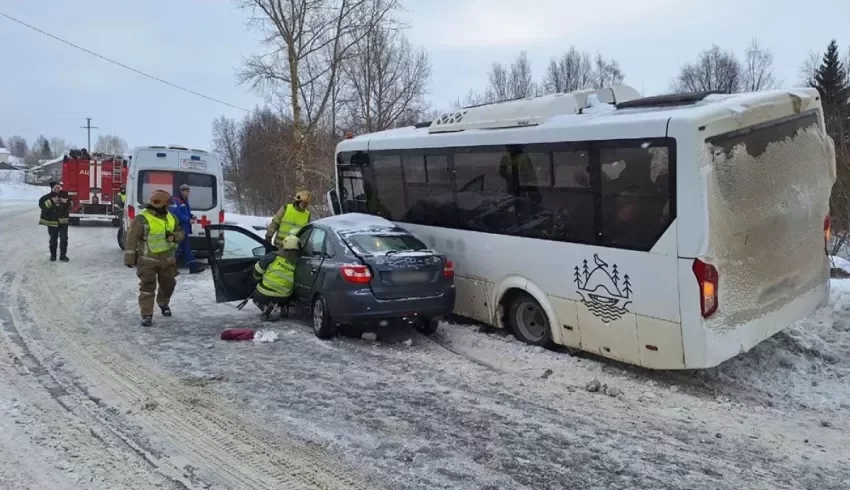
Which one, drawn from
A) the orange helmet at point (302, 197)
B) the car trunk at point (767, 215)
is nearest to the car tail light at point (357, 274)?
the orange helmet at point (302, 197)

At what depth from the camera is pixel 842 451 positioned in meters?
4.86

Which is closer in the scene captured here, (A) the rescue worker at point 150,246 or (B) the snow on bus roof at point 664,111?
(B) the snow on bus roof at point 664,111

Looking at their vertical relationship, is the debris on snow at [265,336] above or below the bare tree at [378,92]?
below

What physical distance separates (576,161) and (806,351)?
314 cm

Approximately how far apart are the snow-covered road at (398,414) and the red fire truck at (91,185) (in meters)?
18.8

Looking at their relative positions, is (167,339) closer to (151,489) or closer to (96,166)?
(151,489)

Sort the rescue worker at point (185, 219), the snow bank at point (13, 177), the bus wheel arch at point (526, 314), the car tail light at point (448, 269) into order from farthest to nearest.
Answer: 1. the snow bank at point (13, 177)
2. the rescue worker at point (185, 219)
3. the car tail light at point (448, 269)
4. the bus wheel arch at point (526, 314)

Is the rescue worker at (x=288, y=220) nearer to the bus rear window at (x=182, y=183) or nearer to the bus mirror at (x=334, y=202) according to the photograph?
the bus mirror at (x=334, y=202)

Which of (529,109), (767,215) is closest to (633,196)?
(767,215)

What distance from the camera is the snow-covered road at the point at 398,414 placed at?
14.4 feet

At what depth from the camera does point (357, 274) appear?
7.73 metres

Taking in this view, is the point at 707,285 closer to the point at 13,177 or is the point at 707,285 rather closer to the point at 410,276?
the point at 410,276

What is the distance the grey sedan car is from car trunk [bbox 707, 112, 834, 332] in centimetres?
334

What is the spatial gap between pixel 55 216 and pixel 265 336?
9.11 m
